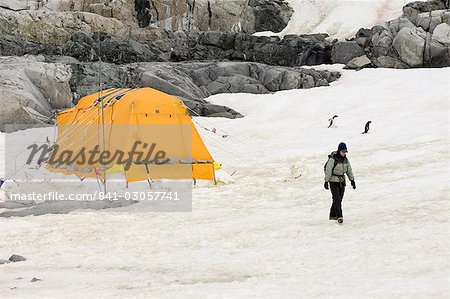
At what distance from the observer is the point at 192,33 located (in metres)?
56.8

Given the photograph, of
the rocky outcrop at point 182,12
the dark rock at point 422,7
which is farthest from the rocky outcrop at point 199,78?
the rocky outcrop at point 182,12

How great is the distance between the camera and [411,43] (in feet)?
134

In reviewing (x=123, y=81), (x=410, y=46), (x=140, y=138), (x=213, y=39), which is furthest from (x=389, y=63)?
(x=140, y=138)

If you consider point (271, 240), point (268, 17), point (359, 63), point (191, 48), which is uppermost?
point (268, 17)

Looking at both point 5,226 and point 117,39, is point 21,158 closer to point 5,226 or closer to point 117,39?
point 5,226

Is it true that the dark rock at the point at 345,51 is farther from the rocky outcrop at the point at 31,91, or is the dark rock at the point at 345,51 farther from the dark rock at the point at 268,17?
the rocky outcrop at the point at 31,91

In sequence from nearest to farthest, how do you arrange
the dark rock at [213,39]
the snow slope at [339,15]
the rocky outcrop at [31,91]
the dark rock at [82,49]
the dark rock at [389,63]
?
the rocky outcrop at [31,91]
the dark rock at [389,63]
the dark rock at [82,49]
the dark rock at [213,39]
the snow slope at [339,15]

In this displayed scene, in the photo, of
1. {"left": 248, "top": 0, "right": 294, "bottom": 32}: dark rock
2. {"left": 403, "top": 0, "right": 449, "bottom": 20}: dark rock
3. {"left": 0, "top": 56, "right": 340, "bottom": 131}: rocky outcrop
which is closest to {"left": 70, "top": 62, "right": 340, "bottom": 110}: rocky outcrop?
{"left": 0, "top": 56, "right": 340, "bottom": 131}: rocky outcrop

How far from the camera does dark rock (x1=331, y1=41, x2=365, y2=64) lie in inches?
1816

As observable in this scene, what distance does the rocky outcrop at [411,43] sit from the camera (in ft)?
133

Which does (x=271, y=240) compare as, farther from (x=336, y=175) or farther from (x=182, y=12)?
(x=182, y=12)

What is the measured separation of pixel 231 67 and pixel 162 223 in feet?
99.1

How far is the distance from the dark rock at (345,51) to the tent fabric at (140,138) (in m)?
31.3

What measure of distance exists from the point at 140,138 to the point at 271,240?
29.7ft
